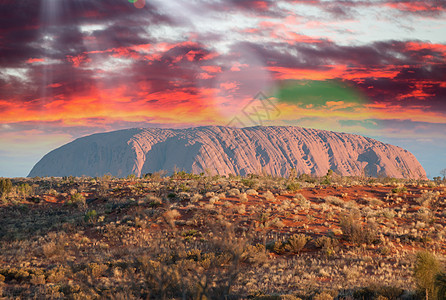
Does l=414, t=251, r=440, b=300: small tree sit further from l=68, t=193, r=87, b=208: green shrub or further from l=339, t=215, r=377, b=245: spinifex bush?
l=68, t=193, r=87, b=208: green shrub

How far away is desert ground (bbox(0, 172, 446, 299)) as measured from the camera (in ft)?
38.6

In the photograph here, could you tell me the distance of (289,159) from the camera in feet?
648

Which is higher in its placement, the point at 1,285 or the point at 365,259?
the point at 1,285

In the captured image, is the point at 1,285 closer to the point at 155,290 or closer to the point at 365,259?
the point at 155,290

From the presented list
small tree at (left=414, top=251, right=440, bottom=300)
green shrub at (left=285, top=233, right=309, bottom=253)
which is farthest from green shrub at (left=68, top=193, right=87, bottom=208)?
small tree at (left=414, top=251, right=440, bottom=300)

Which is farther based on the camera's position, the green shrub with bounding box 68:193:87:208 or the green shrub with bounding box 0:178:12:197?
the green shrub with bounding box 0:178:12:197

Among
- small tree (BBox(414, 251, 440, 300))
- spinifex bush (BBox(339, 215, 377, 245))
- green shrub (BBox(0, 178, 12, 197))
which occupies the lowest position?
spinifex bush (BBox(339, 215, 377, 245))

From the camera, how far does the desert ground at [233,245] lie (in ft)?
38.6

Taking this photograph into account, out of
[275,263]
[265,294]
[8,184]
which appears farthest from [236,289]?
[8,184]

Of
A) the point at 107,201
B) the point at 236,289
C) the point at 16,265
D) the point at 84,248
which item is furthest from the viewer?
the point at 107,201

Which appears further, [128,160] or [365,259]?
[128,160]

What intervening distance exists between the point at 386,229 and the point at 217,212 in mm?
11248

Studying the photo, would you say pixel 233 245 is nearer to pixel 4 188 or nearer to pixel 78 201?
pixel 78 201

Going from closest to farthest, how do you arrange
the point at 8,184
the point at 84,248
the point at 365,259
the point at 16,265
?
the point at 365,259, the point at 16,265, the point at 84,248, the point at 8,184
